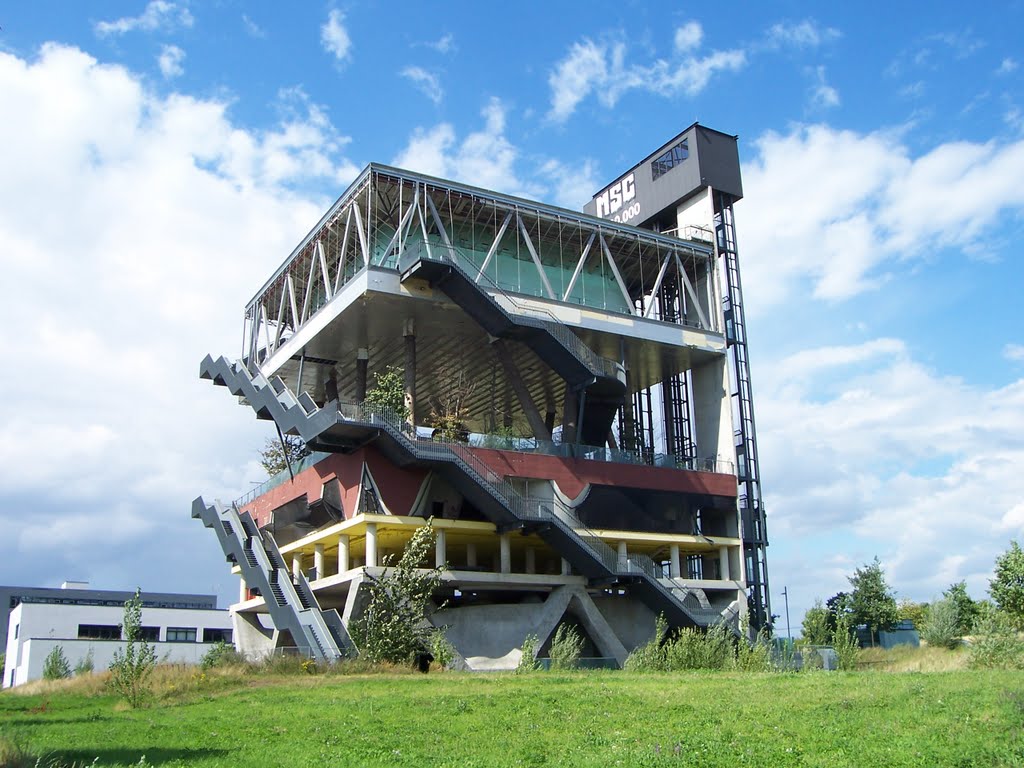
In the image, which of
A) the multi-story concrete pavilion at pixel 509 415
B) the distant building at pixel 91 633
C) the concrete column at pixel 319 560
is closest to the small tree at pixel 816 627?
the multi-story concrete pavilion at pixel 509 415

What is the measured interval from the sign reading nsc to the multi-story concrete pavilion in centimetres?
28

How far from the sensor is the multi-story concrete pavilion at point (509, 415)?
46.9 m

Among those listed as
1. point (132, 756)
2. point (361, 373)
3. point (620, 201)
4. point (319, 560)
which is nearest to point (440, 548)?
point (319, 560)

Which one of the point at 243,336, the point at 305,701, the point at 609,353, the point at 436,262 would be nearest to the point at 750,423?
the point at 609,353

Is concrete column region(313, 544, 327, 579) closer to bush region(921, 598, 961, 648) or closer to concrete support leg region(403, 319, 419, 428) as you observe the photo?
concrete support leg region(403, 319, 419, 428)

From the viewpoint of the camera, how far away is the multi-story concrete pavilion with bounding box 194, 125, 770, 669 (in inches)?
1847

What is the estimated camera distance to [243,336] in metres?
68.7

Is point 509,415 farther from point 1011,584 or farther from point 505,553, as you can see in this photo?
point 1011,584

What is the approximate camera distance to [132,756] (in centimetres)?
1589

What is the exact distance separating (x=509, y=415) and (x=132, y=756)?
166 ft

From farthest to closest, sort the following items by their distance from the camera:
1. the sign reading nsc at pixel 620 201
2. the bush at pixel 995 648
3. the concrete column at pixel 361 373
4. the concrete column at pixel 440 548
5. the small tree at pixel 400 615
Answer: the sign reading nsc at pixel 620 201
the concrete column at pixel 361 373
the concrete column at pixel 440 548
the small tree at pixel 400 615
the bush at pixel 995 648

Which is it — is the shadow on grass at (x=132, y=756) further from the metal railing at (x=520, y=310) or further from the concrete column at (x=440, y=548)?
the metal railing at (x=520, y=310)

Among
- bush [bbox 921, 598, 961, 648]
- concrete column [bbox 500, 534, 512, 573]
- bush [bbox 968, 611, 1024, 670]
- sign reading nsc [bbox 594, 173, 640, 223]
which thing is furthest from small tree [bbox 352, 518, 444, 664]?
sign reading nsc [bbox 594, 173, 640, 223]

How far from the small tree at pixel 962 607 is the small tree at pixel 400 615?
2944 cm
